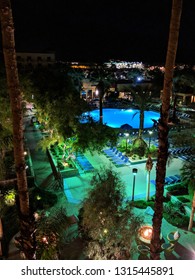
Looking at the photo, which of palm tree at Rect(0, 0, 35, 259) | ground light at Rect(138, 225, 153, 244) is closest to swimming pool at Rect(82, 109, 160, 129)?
ground light at Rect(138, 225, 153, 244)

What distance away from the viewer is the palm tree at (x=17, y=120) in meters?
5.09

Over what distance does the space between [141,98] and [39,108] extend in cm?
966

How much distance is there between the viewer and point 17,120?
19.1 ft

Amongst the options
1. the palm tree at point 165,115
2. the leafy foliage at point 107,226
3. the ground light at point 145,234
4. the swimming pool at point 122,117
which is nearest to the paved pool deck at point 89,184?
the ground light at point 145,234

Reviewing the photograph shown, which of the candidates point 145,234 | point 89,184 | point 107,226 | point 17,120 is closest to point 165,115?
point 17,120

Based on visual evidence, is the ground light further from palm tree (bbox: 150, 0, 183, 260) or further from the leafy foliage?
palm tree (bbox: 150, 0, 183, 260)

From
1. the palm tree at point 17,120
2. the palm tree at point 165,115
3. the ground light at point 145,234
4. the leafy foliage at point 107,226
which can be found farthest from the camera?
the ground light at point 145,234

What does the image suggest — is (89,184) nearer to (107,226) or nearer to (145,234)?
(145,234)

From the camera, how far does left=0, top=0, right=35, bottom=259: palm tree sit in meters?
5.09

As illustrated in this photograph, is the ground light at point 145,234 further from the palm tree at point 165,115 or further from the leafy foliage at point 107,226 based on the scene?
the palm tree at point 165,115

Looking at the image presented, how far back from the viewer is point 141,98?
23500mm

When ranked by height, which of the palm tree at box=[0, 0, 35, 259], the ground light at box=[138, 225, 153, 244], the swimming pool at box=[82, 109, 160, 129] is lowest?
the ground light at box=[138, 225, 153, 244]

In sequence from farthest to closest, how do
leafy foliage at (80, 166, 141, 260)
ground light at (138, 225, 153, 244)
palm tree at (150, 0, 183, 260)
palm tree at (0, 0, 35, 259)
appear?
ground light at (138, 225, 153, 244)
leafy foliage at (80, 166, 141, 260)
palm tree at (150, 0, 183, 260)
palm tree at (0, 0, 35, 259)

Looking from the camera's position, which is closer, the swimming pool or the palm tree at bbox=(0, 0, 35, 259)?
the palm tree at bbox=(0, 0, 35, 259)
